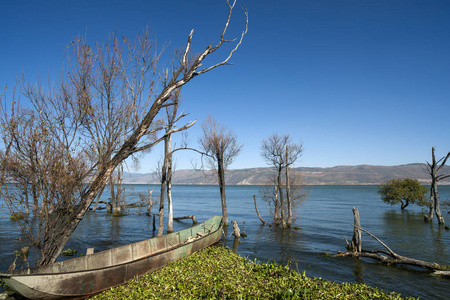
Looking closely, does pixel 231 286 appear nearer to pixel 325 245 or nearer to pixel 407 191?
pixel 325 245

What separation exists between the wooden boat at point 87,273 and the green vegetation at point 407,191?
1547 inches

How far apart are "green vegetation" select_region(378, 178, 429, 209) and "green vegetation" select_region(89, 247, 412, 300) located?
1494 inches

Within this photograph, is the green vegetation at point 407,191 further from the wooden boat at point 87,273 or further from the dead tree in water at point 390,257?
the wooden boat at point 87,273

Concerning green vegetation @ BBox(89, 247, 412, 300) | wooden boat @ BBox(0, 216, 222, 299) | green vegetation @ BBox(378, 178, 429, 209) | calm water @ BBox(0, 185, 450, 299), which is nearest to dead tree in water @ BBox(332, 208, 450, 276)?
calm water @ BBox(0, 185, 450, 299)

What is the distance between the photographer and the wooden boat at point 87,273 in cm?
727

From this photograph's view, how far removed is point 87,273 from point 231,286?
4.40m

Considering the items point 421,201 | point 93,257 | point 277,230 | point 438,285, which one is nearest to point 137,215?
point 277,230

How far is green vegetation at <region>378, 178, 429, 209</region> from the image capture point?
39.0 metres

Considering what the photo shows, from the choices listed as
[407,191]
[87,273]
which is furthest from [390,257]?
[407,191]

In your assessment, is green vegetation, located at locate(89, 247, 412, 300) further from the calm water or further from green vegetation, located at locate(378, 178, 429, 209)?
green vegetation, located at locate(378, 178, 429, 209)

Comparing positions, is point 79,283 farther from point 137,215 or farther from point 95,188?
point 137,215

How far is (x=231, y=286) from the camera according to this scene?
26.4 ft

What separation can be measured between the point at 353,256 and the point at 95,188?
14.0 m

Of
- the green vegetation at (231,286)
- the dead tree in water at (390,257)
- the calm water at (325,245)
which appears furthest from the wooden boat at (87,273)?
the dead tree in water at (390,257)
